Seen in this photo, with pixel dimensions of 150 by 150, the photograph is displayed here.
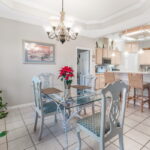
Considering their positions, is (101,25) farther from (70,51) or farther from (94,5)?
(70,51)

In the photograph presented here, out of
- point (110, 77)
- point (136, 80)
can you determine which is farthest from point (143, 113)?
point (110, 77)

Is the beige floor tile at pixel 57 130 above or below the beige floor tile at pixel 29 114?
below

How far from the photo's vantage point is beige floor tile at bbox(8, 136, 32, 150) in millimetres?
1725

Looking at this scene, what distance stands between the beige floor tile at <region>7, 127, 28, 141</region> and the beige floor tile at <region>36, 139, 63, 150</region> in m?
0.50

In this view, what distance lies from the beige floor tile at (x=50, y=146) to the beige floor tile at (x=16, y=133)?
0.50 m

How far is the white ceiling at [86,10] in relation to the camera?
2604 millimetres

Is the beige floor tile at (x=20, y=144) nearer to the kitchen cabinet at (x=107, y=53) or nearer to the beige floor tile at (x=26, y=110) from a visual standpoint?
the beige floor tile at (x=26, y=110)

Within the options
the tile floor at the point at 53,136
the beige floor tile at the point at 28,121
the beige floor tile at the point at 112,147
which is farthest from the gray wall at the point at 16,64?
the beige floor tile at the point at 112,147

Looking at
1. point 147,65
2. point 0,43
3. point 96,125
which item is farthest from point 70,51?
point 147,65

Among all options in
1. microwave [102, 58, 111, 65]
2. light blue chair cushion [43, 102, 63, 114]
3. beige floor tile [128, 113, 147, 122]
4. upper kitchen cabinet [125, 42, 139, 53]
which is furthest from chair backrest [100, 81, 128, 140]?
upper kitchen cabinet [125, 42, 139, 53]

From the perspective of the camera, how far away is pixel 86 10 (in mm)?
2982

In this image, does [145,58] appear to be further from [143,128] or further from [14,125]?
[14,125]

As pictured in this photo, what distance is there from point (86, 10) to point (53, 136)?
10.2 ft

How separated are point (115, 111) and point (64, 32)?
1867 millimetres
